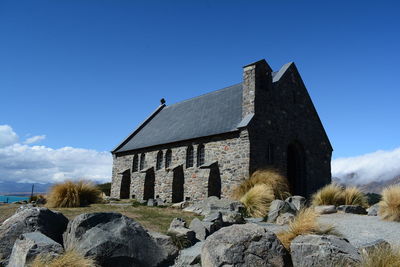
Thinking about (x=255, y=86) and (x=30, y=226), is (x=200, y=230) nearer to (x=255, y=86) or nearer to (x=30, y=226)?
(x=30, y=226)

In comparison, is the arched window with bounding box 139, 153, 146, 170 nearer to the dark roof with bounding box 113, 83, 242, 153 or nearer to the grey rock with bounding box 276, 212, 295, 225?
the dark roof with bounding box 113, 83, 242, 153

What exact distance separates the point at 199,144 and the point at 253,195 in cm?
858

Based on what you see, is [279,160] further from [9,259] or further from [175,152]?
[9,259]

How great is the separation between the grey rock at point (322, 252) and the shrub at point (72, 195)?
1078 cm

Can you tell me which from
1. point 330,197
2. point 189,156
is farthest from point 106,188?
point 330,197

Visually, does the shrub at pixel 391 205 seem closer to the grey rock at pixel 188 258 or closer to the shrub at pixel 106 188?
the grey rock at pixel 188 258

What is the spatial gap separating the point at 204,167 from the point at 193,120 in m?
5.64

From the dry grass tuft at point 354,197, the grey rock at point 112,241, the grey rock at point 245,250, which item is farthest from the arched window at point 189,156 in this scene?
the grey rock at point 245,250

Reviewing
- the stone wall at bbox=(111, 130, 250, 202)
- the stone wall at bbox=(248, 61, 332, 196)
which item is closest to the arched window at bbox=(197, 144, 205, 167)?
the stone wall at bbox=(111, 130, 250, 202)

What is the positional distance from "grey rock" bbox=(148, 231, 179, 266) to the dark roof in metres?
12.1

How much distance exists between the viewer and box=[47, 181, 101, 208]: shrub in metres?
13.9

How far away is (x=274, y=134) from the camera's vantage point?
66.2 ft

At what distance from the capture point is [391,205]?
10594mm

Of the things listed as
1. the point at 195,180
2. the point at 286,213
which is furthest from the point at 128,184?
the point at 286,213
